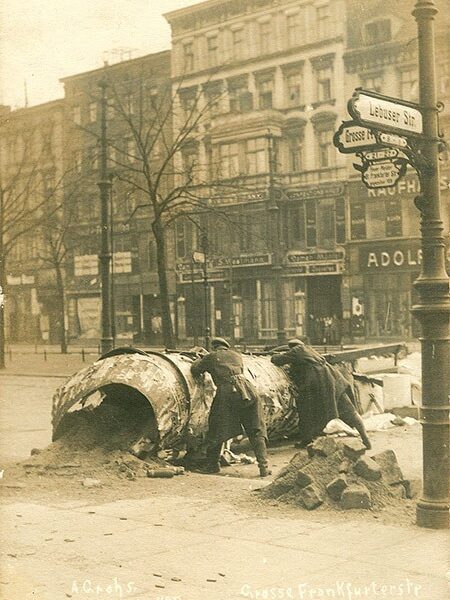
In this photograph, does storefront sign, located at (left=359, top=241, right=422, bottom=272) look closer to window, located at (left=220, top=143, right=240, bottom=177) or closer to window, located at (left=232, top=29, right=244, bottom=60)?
window, located at (left=220, top=143, right=240, bottom=177)

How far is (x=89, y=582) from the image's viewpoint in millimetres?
5914

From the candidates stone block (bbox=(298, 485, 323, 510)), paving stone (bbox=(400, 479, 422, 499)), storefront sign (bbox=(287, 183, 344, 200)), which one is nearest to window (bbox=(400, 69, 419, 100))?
storefront sign (bbox=(287, 183, 344, 200))

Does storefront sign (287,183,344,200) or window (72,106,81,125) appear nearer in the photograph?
storefront sign (287,183,344,200)

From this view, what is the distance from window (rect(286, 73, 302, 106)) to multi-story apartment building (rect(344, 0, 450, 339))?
2538 mm

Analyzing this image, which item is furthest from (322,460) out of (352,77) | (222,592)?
(352,77)

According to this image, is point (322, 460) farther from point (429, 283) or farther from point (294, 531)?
point (429, 283)

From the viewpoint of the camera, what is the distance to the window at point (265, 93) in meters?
42.6

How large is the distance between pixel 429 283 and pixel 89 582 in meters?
3.53

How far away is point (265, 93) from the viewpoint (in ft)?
140

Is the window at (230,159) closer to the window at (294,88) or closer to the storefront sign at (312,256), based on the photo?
the window at (294,88)

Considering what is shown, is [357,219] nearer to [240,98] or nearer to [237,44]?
[240,98]

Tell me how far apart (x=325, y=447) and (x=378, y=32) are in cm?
3394

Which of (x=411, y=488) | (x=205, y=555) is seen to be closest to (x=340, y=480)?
(x=411, y=488)

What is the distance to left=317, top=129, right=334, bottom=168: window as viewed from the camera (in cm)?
4097
